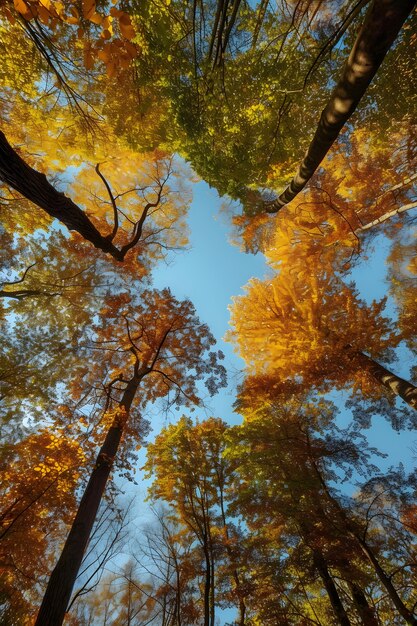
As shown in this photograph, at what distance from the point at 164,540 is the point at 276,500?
10.8 feet

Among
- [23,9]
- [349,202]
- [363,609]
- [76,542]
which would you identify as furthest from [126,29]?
[363,609]

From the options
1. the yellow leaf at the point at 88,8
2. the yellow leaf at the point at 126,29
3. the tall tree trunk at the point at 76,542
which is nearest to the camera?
the yellow leaf at the point at 88,8

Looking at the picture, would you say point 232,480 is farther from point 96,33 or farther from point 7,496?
point 96,33

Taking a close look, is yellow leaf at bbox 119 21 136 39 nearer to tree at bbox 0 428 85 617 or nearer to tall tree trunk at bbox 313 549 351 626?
tree at bbox 0 428 85 617

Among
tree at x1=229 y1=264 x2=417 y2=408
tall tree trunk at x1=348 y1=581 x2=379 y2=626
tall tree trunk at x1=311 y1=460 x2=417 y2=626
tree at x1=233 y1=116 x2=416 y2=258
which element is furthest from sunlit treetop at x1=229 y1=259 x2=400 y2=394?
tall tree trunk at x1=348 y1=581 x2=379 y2=626

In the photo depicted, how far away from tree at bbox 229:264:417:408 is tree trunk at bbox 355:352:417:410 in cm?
2

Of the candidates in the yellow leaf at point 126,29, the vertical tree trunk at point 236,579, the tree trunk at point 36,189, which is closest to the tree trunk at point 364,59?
the yellow leaf at point 126,29

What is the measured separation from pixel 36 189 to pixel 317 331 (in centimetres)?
692

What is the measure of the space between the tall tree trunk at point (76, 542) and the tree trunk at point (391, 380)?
21.6 feet

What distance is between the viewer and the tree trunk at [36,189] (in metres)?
2.38

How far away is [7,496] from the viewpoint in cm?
738

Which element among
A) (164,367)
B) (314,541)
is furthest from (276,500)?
(164,367)

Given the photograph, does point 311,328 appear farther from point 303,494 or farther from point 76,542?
point 76,542

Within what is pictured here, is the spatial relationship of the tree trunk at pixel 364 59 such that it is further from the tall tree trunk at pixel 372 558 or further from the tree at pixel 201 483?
the tree at pixel 201 483
